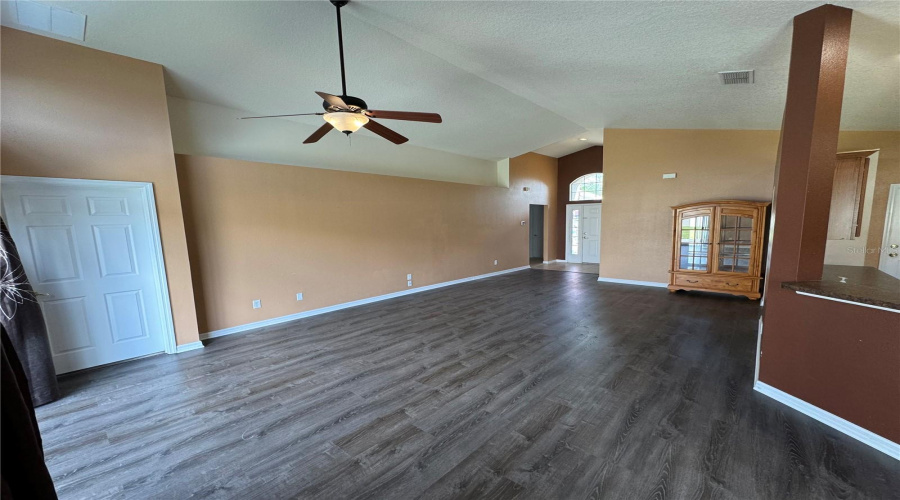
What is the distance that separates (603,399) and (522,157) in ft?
24.3

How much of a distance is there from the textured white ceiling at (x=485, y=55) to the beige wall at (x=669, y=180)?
0.42 meters

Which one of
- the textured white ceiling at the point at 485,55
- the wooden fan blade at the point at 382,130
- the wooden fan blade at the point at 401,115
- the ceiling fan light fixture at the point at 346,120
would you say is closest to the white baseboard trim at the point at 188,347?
the textured white ceiling at the point at 485,55

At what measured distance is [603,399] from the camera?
246cm

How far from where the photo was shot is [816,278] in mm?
2381

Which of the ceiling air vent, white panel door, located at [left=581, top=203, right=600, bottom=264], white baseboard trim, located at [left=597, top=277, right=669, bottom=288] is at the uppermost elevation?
the ceiling air vent

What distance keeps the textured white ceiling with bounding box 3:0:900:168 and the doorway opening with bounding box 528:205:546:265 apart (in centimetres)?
564

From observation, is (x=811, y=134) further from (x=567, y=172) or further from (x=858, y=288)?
(x=567, y=172)

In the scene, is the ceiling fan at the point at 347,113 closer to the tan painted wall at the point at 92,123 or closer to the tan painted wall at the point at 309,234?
the tan painted wall at the point at 92,123

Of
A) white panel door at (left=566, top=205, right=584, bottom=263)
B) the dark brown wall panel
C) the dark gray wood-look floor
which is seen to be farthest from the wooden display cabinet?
the dark brown wall panel

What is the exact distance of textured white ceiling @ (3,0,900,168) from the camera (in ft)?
8.51

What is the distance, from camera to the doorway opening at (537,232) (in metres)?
10.6

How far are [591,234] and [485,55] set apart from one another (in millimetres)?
7584

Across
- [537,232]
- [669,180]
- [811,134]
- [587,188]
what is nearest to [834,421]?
[811,134]

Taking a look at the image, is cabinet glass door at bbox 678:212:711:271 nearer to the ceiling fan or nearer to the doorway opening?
the doorway opening
